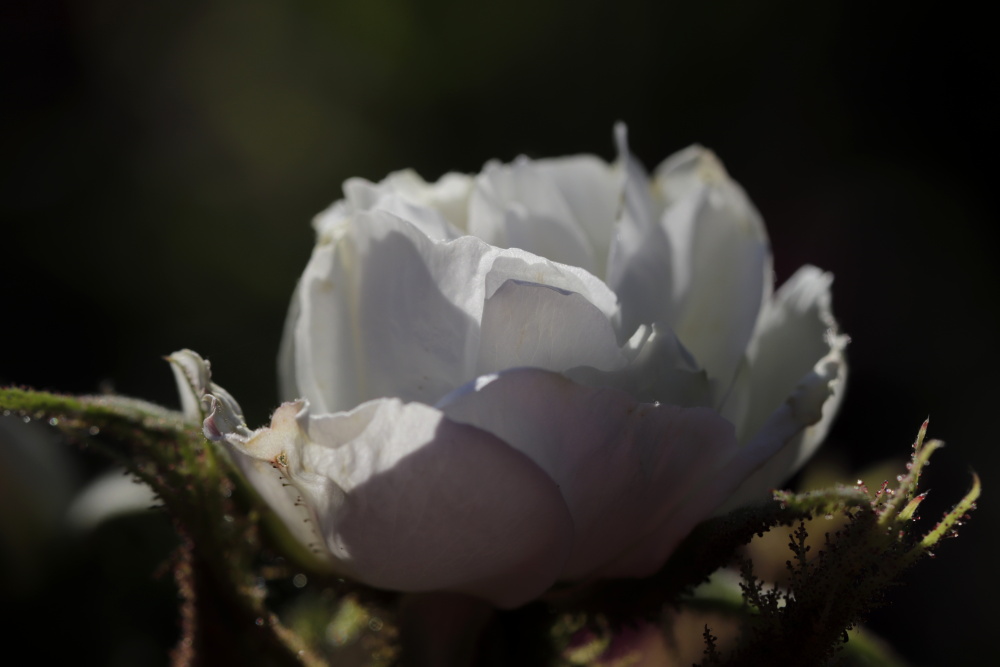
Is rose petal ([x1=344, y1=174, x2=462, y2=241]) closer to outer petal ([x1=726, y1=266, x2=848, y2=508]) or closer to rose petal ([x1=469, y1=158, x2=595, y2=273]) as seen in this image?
rose petal ([x1=469, y1=158, x2=595, y2=273])

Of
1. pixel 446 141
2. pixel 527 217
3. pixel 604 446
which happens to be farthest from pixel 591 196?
pixel 446 141

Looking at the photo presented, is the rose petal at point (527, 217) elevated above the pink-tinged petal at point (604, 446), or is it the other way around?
the rose petal at point (527, 217)

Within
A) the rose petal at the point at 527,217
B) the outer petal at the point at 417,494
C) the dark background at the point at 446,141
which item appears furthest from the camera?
the dark background at the point at 446,141

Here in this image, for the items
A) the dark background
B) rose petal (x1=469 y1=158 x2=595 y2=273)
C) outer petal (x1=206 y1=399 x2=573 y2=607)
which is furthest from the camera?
the dark background

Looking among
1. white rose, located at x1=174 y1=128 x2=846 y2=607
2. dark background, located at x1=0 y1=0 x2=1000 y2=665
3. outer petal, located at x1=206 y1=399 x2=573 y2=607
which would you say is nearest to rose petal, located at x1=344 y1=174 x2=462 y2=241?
white rose, located at x1=174 y1=128 x2=846 y2=607

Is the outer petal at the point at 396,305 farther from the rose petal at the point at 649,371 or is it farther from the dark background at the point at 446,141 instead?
the dark background at the point at 446,141

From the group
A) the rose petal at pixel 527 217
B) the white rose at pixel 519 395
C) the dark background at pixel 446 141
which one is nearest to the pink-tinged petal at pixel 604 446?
the white rose at pixel 519 395
